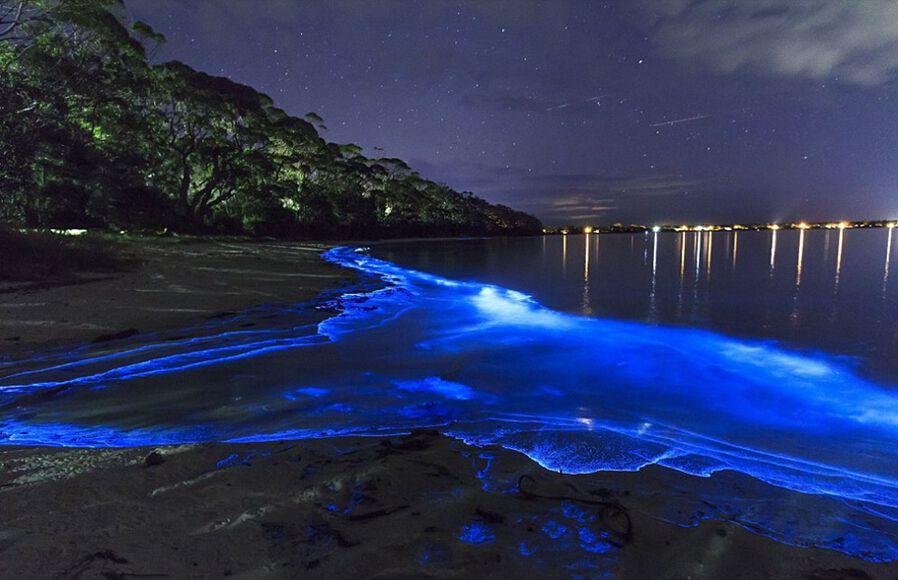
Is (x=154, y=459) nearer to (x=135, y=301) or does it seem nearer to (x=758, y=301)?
A: (x=135, y=301)

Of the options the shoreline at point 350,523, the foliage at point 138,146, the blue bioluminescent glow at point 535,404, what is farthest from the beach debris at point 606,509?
the foliage at point 138,146

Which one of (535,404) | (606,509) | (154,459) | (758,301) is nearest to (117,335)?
(154,459)

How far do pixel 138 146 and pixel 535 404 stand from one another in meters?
34.5

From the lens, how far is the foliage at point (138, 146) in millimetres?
16266

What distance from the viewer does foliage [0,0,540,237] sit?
53.4 feet

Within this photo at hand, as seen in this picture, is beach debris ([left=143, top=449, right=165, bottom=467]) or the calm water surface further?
the calm water surface

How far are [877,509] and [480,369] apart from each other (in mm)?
4458

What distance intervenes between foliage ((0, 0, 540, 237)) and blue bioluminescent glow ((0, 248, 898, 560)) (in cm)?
1467

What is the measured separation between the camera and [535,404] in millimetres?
5305

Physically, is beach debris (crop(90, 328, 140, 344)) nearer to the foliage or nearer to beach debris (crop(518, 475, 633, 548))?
beach debris (crop(518, 475, 633, 548))

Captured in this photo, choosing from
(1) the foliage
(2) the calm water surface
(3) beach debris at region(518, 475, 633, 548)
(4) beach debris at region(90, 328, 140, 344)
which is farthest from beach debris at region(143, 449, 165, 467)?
(1) the foliage

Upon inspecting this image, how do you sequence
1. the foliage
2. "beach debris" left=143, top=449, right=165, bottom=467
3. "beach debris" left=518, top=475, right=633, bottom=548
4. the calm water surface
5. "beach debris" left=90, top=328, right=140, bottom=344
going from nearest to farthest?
"beach debris" left=518, top=475, right=633, bottom=548
"beach debris" left=143, top=449, right=165, bottom=467
"beach debris" left=90, top=328, right=140, bottom=344
the calm water surface
the foliage

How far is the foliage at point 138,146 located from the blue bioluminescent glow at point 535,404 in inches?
578

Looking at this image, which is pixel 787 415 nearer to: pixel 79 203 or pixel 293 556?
pixel 293 556
